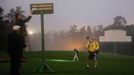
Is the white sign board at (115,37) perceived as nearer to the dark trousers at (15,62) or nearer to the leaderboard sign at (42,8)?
the leaderboard sign at (42,8)

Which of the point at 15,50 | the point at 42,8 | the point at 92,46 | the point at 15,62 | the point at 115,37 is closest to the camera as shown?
the point at 15,62

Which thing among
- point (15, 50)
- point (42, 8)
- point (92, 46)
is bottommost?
point (92, 46)

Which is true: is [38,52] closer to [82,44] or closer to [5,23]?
[82,44]

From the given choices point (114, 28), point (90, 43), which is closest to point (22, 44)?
point (90, 43)

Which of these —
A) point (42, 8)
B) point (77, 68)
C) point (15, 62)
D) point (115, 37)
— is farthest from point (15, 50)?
point (115, 37)

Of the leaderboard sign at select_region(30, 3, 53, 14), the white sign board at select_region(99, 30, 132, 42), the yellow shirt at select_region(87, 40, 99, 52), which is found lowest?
the white sign board at select_region(99, 30, 132, 42)

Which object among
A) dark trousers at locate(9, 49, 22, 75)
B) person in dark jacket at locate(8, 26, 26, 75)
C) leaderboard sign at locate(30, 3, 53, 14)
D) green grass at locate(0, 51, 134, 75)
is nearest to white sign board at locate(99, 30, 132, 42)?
green grass at locate(0, 51, 134, 75)

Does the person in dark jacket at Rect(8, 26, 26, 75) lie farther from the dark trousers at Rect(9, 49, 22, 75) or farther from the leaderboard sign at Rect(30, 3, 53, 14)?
the leaderboard sign at Rect(30, 3, 53, 14)

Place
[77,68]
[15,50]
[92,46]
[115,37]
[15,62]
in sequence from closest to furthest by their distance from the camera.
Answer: [15,62]
[15,50]
[92,46]
[77,68]
[115,37]

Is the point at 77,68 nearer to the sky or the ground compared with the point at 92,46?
nearer to the ground

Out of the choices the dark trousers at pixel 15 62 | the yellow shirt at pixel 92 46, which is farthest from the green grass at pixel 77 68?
the dark trousers at pixel 15 62

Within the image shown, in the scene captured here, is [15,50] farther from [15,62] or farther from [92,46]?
[92,46]

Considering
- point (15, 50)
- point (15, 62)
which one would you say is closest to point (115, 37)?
point (15, 50)

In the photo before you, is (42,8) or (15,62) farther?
(42,8)
